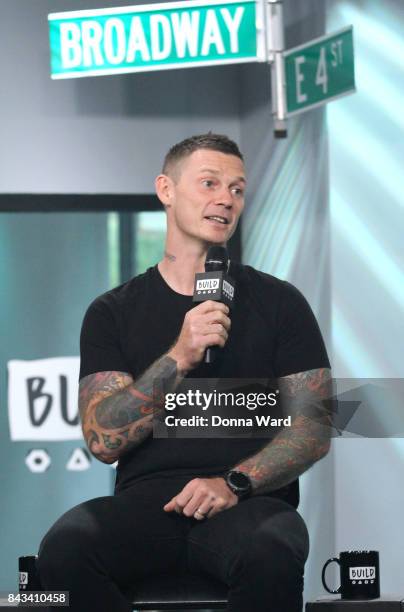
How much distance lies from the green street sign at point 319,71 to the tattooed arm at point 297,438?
3.91 ft

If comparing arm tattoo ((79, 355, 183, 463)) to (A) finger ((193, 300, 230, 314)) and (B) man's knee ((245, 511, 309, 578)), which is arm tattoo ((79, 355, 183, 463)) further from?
(B) man's knee ((245, 511, 309, 578))

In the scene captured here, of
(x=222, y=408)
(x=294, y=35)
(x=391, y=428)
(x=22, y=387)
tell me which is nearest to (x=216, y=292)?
(x=222, y=408)

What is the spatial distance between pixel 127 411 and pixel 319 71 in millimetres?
1502

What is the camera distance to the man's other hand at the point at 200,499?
2.27m

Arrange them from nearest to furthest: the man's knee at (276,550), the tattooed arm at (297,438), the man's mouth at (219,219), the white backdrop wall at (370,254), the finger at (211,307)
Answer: the man's knee at (276,550), the finger at (211,307), the tattooed arm at (297,438), the man's mouth at (219,219), the white backdrop wall at (370,254)

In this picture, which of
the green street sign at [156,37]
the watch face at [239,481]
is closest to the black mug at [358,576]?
the watch face at [239,481]

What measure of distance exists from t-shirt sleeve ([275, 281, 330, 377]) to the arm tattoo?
26 centimetres

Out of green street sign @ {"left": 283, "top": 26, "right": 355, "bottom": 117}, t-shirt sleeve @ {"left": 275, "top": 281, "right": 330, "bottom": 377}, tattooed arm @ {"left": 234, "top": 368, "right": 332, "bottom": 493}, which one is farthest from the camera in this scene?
green street sign @ {"left": 283, "top": 26, "right": 355, "bottom": 117}

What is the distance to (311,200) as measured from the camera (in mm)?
4055

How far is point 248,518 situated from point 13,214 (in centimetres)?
288

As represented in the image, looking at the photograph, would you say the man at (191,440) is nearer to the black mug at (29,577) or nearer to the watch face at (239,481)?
the watch face at (239,481)

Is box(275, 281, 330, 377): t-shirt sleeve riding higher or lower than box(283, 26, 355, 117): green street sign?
lower

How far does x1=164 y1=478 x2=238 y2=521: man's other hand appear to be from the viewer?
7.45 feet

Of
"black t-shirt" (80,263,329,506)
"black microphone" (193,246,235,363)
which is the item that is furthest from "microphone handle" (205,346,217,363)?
"black t-shirt" (80,263,329,506)
